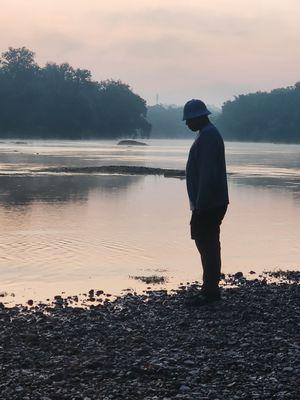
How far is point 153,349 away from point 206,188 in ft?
9.60

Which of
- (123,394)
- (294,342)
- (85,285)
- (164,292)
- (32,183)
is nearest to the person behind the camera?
(123,394)

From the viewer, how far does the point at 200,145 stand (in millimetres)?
10008

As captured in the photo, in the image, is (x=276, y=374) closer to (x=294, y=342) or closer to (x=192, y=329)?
(x=294, y=342)

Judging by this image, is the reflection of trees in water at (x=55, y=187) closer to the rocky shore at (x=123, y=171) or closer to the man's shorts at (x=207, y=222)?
the rocky shore at (x=123, y=171)

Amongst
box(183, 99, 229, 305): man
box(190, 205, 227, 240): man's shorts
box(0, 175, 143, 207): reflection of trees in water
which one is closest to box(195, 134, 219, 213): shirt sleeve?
box(183, 99, 229, 305): man

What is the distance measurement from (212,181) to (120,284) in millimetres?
3463

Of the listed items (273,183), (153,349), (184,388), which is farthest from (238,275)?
(273,183)

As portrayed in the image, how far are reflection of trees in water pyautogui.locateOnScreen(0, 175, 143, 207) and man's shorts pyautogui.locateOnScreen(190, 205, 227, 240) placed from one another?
715 inches

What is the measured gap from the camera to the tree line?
16875cm

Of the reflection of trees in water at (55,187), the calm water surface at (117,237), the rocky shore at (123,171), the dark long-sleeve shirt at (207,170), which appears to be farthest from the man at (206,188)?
the rocky shore at (123,171)

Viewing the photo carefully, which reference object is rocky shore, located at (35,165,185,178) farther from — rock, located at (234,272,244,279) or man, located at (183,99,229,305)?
man, located at (183,99,229,305)

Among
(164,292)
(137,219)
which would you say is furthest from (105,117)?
(164,292)

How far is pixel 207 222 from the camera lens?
1023 cm

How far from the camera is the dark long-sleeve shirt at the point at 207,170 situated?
9.98 m
